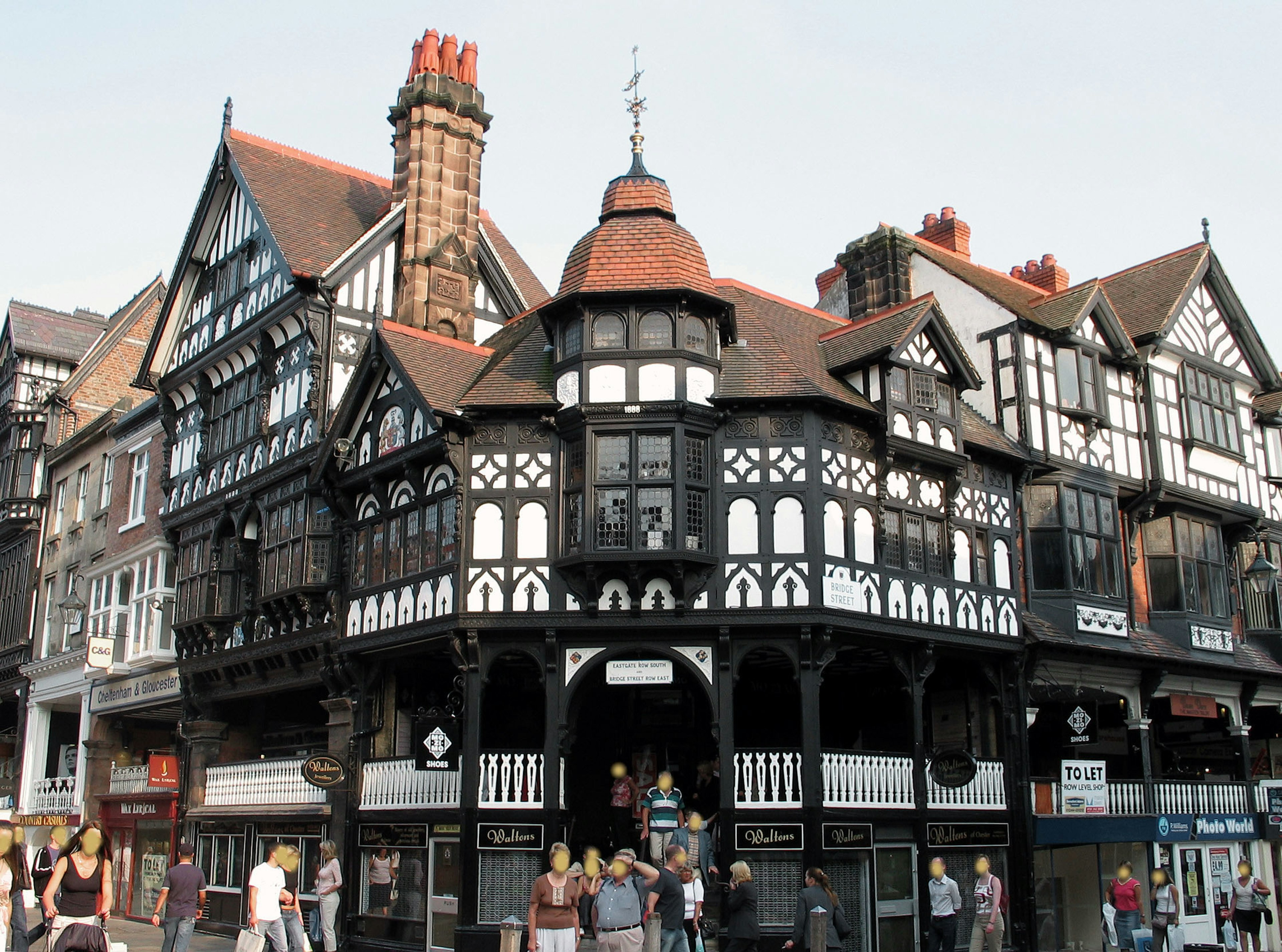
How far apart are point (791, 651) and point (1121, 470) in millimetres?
10264

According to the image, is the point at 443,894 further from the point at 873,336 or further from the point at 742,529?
the point at 873,336

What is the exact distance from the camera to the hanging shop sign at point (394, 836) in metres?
20.8

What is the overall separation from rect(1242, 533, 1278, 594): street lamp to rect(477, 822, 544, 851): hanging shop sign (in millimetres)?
A: 15067

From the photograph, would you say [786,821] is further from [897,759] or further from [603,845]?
[603,845]

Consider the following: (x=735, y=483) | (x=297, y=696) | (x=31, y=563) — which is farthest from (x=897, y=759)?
(x=31, y=563)

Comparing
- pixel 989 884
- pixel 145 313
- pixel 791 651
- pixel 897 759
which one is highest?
pixel 145 313

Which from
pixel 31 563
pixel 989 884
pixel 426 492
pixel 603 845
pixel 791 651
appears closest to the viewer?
pixel 989 884

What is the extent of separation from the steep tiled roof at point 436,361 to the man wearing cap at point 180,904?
8.14 m

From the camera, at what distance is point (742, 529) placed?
20.4 metres

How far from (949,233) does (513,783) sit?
18.0 meters

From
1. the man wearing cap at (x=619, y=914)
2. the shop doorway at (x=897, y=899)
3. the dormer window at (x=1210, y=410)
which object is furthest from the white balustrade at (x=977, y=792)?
the dormer window at (x=1210, y=410)

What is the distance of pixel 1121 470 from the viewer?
86.8 feet

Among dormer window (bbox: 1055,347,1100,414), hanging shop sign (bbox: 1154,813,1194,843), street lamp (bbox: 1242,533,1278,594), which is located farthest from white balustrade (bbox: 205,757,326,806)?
street lamp (bbox: 1242,533,1278,594)

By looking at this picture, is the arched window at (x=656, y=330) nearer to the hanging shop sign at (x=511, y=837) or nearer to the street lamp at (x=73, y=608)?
the hanging shop sign at (x=511, y=837)
